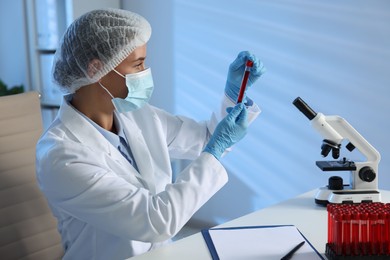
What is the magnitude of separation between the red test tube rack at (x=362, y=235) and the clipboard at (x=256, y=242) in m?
0.08

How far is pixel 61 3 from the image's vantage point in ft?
10.3

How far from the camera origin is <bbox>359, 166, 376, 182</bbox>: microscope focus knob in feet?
5.00

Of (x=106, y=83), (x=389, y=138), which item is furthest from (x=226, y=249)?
(x=389, y=138)

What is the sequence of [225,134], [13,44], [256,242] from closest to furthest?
[256,242] < [225,134] < [13,44]

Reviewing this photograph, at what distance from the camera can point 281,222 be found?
1426mm

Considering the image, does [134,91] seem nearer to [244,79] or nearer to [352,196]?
[244,79]

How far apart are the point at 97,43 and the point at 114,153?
321mm

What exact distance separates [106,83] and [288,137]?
1.39 meters

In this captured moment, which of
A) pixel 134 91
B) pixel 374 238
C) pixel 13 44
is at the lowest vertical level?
pixel 13 44

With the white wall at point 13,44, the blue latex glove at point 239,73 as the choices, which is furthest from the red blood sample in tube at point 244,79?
the white wall at point 13,44

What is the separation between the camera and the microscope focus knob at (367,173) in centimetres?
152

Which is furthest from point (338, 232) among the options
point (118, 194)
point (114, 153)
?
point (114, 153)

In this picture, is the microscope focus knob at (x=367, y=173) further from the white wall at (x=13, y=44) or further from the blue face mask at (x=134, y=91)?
the white wall at (x=13, y=44)

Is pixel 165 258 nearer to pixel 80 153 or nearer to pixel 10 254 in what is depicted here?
pixel 80 153
